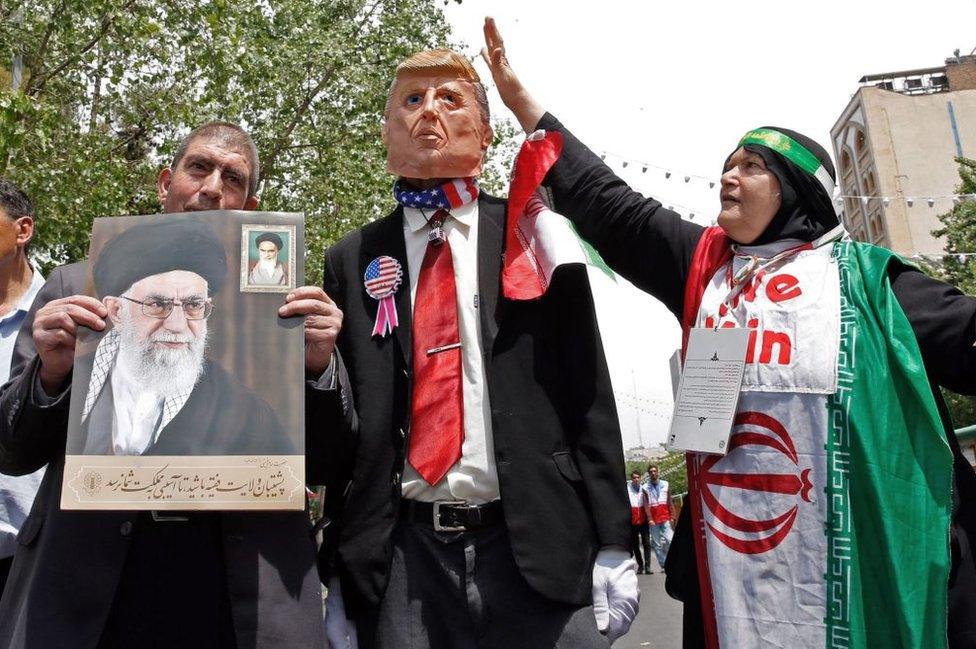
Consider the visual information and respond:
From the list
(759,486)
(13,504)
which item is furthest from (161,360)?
(759,486)

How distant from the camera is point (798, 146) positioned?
292 cm

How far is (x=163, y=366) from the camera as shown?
7.50ft

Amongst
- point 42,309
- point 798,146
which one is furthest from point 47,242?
point 798,146

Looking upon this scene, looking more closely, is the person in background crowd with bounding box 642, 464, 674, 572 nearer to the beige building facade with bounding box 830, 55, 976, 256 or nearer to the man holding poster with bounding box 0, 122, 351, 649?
the man holding poster with bounding box 0, 122, 351, 649

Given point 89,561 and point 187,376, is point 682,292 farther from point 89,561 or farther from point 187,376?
point 89,561

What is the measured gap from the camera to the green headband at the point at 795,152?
9.43ft

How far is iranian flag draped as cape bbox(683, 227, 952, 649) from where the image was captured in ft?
8.11

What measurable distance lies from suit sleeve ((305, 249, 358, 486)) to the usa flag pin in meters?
0.15

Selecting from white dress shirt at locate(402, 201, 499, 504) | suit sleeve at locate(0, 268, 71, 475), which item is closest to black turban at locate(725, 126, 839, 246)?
white dress shirt at locate(402, 201, 499, 504)

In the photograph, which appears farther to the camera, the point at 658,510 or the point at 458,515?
the point at 658,510

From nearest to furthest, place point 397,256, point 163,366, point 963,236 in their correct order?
point 163,366 → point 397,256 → point 963,236

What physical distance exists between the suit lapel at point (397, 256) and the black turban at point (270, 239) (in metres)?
0.45

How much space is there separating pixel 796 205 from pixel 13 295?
2.95m

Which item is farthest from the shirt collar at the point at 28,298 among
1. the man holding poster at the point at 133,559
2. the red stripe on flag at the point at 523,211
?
the red stripe on flag at the point at 523,211
